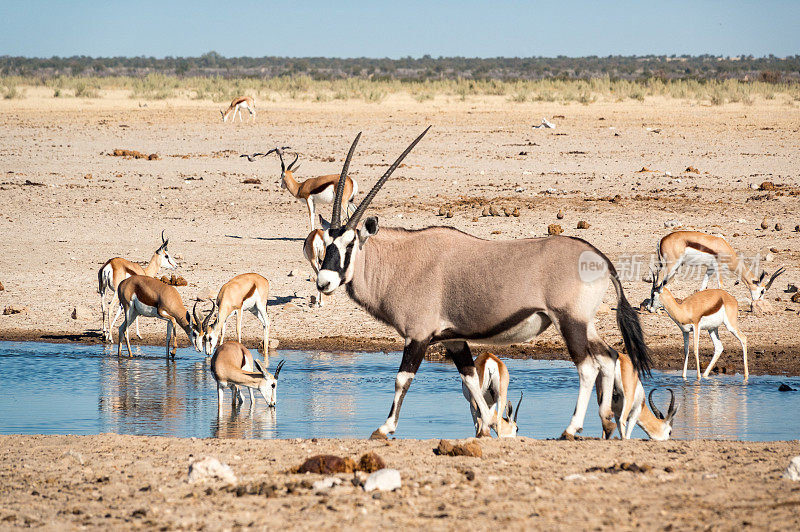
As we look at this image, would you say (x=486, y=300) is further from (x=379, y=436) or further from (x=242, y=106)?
(x=242, y=106)

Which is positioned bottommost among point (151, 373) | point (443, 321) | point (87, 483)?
point (151, 373)

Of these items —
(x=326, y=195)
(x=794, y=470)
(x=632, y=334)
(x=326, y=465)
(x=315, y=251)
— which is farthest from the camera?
(x=326, y=195)

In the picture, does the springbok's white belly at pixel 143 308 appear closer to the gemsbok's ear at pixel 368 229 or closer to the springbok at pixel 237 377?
the springbok at pixel 237 377

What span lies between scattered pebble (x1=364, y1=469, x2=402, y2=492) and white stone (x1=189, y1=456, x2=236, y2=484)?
2.54ft

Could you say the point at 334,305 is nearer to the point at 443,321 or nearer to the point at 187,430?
the point at 187,430

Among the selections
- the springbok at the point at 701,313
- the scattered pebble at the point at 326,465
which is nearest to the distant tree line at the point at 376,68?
the springbok at the point at 701,313

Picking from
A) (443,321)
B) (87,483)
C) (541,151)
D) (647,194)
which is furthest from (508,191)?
(87,483)

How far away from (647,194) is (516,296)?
39.0 feet

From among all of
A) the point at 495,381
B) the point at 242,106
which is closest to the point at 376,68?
the point at 242,106

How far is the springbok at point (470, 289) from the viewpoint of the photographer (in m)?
6.84

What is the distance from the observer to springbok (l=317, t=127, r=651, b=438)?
22.4ft

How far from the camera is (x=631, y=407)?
7629mm

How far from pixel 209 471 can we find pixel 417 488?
1138mm

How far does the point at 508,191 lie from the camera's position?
61.1 ft
